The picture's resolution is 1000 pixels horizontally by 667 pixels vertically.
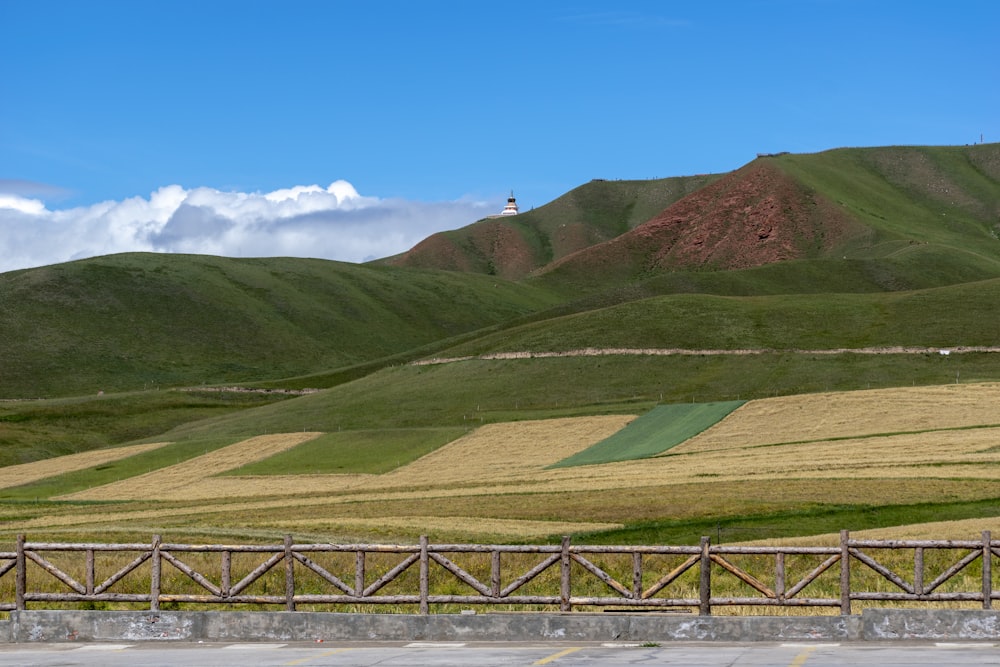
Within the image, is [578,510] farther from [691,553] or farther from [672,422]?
[672,422]

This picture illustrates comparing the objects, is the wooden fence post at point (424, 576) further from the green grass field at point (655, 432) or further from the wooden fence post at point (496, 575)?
the green grass field at point (655, 432)

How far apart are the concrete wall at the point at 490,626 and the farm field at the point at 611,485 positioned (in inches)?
611

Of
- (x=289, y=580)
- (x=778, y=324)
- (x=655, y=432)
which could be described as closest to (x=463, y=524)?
(x=289, y=580)

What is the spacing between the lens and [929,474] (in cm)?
6312

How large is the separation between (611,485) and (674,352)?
71355 millimetres

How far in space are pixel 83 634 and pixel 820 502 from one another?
34.6m

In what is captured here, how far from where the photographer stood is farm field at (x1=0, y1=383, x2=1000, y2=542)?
179ft

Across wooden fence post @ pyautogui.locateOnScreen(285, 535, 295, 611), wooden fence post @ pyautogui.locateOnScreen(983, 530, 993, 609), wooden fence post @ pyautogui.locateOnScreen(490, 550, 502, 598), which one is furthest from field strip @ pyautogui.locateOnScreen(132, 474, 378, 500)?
wooden fence post @ pyautogui.locateOnScreen(983, 530, 993, 609)

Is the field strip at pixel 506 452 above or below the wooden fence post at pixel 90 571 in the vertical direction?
above

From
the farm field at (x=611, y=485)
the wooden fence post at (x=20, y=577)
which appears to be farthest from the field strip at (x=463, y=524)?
the wooden fence post at (x=20, y=577)

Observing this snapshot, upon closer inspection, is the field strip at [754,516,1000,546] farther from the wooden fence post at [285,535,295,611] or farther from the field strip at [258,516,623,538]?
the wooden fence post at [285,535,295,611]

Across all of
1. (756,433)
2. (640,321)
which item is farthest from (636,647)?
(640,321)

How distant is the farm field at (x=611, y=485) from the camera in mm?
54438

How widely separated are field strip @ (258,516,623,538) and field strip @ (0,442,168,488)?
50813mm
